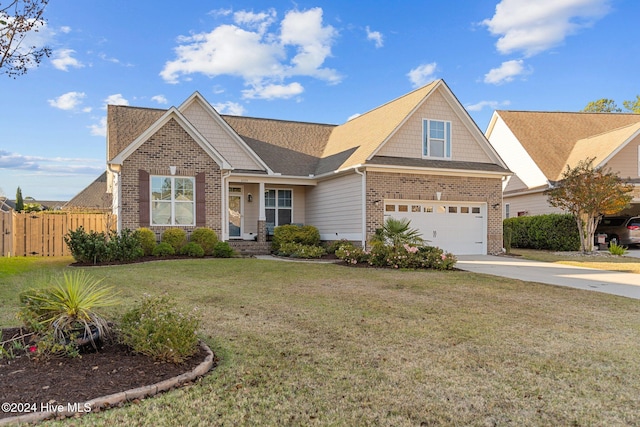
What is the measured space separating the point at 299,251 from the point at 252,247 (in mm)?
2758

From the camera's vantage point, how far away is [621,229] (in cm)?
2366

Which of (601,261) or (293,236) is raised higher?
(293,236)

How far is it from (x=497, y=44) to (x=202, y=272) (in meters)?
16.9

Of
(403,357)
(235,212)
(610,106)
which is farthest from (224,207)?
(610,106)

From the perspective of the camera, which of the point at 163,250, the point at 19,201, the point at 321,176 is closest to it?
the point at 163,250

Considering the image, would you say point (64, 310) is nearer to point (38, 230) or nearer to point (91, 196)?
point (38, 230)

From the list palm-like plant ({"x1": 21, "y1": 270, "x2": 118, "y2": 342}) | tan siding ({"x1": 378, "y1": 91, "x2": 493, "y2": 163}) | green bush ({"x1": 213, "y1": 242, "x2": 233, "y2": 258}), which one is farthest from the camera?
tan siding ({"x1": 378, "y1": 91, "x2": 493, "y2": 163})

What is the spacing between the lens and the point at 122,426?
11.2 feet

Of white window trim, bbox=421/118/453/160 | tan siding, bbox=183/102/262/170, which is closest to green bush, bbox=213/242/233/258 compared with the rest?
tan siding, bbox=183/102/262/170

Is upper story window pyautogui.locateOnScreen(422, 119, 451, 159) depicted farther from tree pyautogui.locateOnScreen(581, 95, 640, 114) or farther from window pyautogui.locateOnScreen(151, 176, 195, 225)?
tree pyautogui.locateOnScreen(581, 95, 640, 114)

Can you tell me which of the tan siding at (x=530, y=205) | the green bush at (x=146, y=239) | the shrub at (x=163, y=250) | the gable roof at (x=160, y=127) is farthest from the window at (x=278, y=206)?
the tan siding at (x=530, y=205)

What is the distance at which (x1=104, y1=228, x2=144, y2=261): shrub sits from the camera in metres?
14.4

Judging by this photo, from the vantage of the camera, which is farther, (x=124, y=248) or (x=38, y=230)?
(x=38, y=230)

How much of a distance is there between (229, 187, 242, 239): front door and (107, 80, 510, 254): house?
43mm
